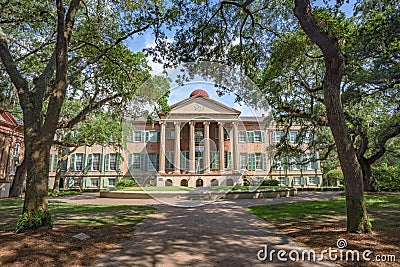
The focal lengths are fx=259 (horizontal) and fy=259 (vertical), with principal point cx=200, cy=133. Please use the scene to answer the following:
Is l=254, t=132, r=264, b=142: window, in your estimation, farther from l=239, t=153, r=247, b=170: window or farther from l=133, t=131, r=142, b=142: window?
l=133, t=131, r=142, b=142: window

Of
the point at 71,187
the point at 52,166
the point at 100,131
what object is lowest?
the point at 71,187

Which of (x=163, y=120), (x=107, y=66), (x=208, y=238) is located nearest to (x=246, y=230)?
(x=208, y=238)

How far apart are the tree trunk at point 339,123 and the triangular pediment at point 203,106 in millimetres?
2567

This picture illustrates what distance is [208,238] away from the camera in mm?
6551

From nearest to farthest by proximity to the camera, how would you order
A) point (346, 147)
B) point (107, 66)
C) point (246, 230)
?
1. point (346, 147)
2. point (246, 230)
3. point (107, 66)

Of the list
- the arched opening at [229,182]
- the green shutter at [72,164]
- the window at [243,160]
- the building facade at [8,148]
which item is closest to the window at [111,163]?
the green shutter at [72,164]

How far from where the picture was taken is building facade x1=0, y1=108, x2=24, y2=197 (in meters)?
25.2

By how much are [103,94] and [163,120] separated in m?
6.00

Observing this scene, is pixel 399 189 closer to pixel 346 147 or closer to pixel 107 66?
pixel 346 147

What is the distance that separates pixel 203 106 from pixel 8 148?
28.4 metres

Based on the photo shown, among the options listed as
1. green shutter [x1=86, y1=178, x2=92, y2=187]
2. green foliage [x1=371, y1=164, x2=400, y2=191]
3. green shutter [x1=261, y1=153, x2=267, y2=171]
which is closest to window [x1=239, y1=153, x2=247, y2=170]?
green shutter [x1=261, y1=153, x2=267, y2=171]

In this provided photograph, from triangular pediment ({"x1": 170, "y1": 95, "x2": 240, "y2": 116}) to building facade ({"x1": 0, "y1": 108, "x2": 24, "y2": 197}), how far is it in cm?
2595

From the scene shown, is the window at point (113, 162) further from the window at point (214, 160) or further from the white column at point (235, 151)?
the white column at point (235, 151)

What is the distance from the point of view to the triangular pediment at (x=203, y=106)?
246 inches
